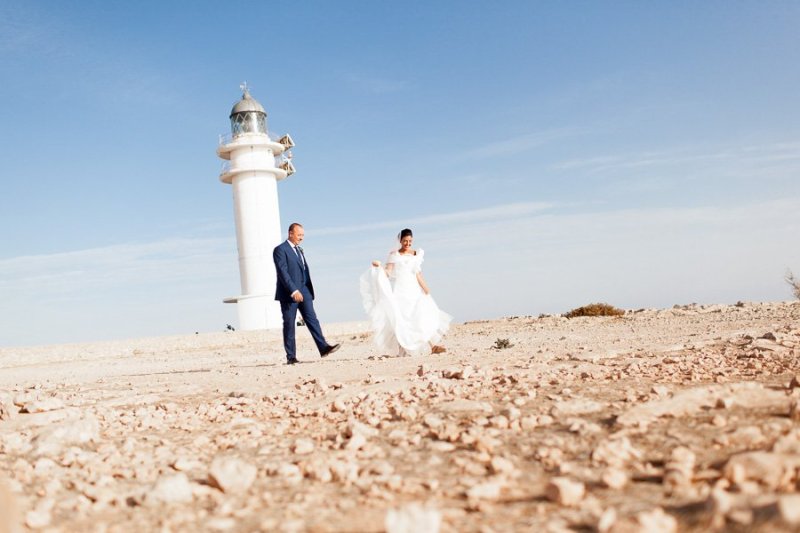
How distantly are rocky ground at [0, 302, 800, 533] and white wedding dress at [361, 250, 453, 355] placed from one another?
4.20 m

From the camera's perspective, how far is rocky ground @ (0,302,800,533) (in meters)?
2.27

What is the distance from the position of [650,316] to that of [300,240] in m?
11.8

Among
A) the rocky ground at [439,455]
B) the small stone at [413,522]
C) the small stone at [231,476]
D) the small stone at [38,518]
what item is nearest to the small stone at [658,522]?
the rocky ground at [439,455]

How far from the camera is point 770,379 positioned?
4867 millimetres

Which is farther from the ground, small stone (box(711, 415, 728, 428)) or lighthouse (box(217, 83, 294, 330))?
lighthouse (box(217, 83, 294, 330))

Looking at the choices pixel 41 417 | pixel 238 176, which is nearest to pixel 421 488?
pixel 41 417

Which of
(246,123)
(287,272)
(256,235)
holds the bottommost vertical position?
(287,272)

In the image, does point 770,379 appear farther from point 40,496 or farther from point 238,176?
point 238,176

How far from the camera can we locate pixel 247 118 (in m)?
30.6

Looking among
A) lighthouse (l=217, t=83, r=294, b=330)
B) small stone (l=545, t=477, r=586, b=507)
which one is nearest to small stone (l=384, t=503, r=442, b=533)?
small stone (l=545, t=477, r=586, b=507)

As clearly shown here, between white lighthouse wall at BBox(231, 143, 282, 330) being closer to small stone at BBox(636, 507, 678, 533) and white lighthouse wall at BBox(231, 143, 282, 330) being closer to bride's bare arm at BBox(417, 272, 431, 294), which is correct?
bride's bare arm at BBox(417, 272, 431, 294)

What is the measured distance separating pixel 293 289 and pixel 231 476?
7.53 metres

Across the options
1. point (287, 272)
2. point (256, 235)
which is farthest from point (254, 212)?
point (287, 272)

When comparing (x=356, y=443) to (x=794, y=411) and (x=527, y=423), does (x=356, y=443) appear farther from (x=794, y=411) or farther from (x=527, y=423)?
(x=794, y=411)
